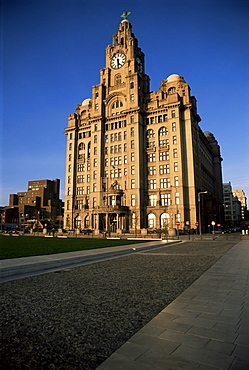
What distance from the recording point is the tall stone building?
2899 inches

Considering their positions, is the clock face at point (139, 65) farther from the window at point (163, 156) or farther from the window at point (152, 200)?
the window at point (152, 200)

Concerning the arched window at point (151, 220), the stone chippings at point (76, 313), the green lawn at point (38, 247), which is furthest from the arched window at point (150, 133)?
the stone chippings at point (76, 313)

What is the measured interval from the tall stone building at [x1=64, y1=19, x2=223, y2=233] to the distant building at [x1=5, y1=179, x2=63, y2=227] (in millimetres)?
72771

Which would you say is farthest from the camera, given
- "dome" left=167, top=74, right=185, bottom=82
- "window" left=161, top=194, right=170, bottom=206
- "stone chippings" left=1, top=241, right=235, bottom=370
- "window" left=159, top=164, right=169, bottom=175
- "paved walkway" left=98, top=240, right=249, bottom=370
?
"dome" left=167, top=74, right=185, bottom=82

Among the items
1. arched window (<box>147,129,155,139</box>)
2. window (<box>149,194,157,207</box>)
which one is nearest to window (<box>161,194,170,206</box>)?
window (<box>149,194,157,207</box>)

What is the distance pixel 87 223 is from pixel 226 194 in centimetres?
13291

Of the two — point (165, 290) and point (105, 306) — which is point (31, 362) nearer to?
point (105, 306)

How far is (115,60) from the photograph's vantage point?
303ft

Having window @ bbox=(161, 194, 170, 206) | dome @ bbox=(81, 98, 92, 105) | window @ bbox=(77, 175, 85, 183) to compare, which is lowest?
window @ bbox=(161, 194, 170, 206)

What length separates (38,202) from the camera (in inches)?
6585

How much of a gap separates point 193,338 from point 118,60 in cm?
10077

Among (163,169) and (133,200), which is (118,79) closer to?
(163,169)

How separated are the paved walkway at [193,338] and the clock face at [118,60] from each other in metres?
96.6

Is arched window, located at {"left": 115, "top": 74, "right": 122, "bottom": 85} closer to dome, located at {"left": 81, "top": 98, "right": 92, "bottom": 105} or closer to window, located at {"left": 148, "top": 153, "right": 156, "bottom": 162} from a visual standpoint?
dome, located at {"left": 81, "top": 98, "right": 92, "bottom": 105}
